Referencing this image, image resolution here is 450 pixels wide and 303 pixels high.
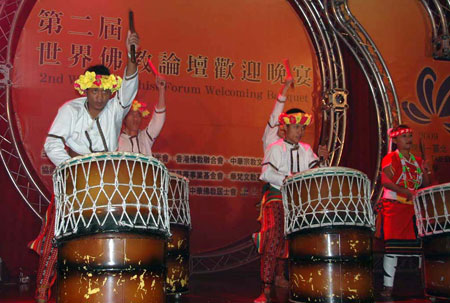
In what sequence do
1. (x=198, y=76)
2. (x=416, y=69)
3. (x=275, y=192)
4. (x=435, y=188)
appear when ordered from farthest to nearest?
(x=416, y=69) < (x=198, y=76) < (x=275, y=192) < (x=435, y=188)

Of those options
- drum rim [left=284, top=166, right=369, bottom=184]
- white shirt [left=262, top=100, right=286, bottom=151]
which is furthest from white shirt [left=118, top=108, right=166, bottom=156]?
drum rim [left=284, top=166, right=369, bottom=184]

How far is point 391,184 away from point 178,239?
5.73 feet

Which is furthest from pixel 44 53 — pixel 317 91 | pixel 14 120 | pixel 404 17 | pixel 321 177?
pixel 404 17

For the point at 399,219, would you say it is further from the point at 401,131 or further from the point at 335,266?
the point at 335,266

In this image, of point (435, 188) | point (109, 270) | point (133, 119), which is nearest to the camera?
point (109, 270)

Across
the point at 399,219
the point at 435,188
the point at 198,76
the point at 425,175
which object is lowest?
the point at 399,219

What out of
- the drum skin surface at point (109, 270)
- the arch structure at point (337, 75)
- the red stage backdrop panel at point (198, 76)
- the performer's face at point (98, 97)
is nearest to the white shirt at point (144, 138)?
the red stage backdrop panel at point (198, 76)

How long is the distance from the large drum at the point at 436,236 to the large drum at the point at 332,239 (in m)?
0.59

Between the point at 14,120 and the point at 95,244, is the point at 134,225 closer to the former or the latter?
the point at 95,244

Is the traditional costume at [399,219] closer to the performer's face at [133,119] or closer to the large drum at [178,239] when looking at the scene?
the large drum at [178,239]

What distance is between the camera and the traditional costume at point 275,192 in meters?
3.79

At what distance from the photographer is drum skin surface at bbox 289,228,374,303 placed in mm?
3020

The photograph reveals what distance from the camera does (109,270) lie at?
2254 millimetres

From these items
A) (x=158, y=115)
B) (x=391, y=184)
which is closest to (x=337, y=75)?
(x=391, y=184)
